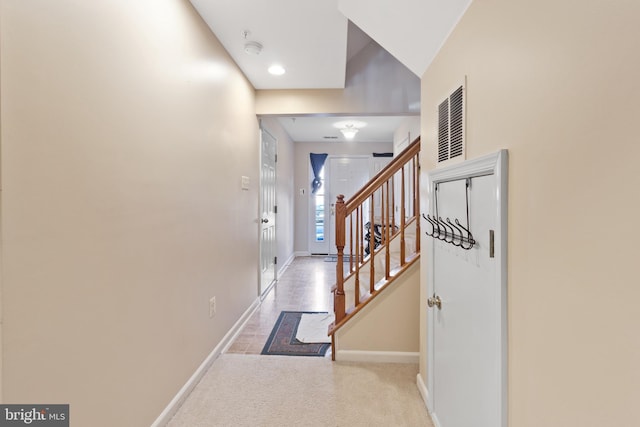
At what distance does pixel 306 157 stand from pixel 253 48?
4354mm

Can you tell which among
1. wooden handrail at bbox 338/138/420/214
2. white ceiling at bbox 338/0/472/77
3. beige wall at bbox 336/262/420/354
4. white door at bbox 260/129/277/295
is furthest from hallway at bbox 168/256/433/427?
white ceiling at bbox 338/0/472/77

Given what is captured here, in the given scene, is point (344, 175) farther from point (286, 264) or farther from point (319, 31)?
point (319, 31)

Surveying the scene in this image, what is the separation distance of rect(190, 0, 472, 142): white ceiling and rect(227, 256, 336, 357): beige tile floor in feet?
7.33

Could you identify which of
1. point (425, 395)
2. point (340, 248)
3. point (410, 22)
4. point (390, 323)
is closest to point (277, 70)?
point (410, 22)

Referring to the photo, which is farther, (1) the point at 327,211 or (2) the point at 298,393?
(1) the point at 327,211

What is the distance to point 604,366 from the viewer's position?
2.12ft

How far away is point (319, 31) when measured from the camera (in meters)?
2.33

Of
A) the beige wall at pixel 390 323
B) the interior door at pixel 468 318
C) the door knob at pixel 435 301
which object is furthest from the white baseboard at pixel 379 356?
the door knob at pixel 435 301

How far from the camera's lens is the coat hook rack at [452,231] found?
1.33 metres

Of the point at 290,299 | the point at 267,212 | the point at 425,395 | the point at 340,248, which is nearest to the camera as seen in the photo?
the point at 425,395

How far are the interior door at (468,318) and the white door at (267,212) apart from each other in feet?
8.06

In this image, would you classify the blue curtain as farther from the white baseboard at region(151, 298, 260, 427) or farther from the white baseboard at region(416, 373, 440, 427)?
the white baseboard at region(416, 373, 440, 427)

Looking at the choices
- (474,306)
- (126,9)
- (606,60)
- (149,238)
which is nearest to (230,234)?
(149,238)

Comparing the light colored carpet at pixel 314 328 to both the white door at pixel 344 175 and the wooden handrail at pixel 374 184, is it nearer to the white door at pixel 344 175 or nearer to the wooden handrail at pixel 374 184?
the wooden handrail at pixel 374 184
